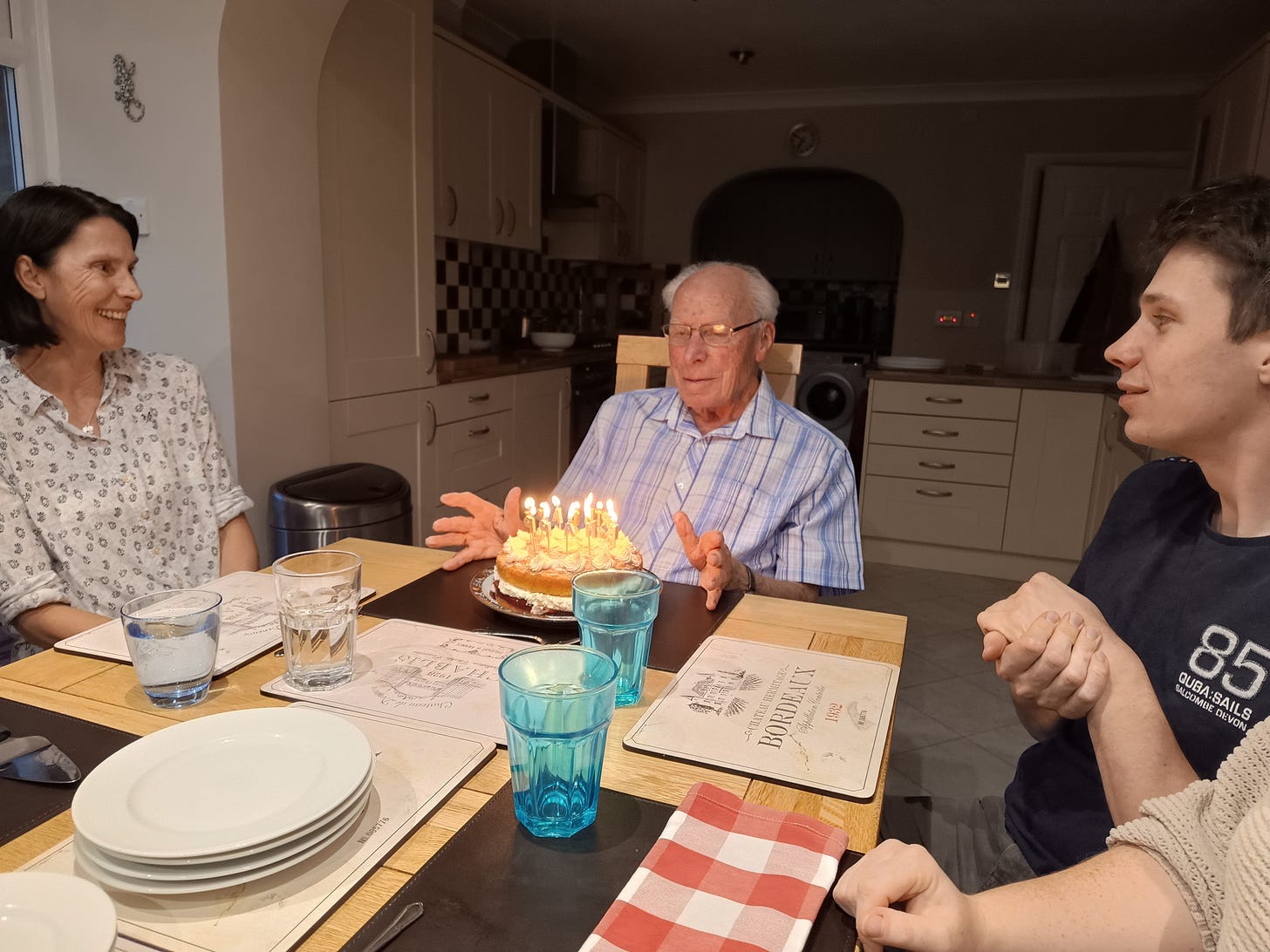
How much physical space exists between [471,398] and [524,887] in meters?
3.06

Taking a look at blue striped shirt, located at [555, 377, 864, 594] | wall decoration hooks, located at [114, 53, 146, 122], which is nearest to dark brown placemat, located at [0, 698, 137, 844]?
blue striped shirt, located at [555, 377, 864, 594]

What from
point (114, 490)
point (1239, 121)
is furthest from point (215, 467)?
point (1239, 121)

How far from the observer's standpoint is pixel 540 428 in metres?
4.19

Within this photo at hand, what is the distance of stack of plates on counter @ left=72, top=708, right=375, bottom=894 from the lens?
60cm

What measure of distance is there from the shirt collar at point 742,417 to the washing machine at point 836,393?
3117 millimetres

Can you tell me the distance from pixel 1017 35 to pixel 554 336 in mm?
2864

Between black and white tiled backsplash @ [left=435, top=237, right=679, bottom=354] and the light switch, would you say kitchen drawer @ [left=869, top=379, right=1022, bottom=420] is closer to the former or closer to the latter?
black and white tiled backsplash @ [left=435, top=237, right=679, bottom=354]

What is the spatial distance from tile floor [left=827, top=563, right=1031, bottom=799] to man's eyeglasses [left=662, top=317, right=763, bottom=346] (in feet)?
3.56

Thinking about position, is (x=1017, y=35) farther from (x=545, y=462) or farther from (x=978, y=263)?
(x=545, y=462)

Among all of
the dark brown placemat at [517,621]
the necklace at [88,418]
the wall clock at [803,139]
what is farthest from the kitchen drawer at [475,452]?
the wall clock at [803,139]

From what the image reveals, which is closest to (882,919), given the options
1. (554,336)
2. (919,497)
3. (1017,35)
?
(919,497)

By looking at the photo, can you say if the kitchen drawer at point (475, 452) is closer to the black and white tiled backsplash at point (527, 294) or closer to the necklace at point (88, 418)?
the black and white tiled backsplash at point (527, 294)

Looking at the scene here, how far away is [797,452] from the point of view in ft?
5.83

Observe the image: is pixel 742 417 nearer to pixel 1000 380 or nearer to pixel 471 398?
pixel 471 398
